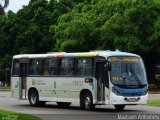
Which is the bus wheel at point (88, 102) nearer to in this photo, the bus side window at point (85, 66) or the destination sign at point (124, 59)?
the bus side window at point (85, 66)

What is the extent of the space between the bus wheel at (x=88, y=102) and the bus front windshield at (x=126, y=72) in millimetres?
1598

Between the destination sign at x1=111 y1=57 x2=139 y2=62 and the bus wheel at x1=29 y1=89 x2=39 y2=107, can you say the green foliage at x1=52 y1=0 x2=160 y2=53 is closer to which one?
the bus wheel at x1=29 y1=89 x2=39 y2=107

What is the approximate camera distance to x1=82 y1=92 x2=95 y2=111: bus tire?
26.0 m

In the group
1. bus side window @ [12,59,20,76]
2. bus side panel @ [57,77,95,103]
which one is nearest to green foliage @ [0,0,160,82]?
bus side window @ [12,59,20,76]

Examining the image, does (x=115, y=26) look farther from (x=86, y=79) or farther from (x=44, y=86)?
(x=86, y=79)

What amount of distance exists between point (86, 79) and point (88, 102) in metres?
1.12

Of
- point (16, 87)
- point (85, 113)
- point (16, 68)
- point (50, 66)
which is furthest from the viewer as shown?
point (16, 68)

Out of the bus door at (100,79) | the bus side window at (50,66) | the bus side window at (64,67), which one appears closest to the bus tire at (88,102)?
the bus door at (100,79)

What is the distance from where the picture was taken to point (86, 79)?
86.9 ft

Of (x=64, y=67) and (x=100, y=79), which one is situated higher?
(x=64, y=67)

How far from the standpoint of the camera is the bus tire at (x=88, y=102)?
85.4 ft

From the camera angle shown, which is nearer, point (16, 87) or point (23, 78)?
point (23, 78)

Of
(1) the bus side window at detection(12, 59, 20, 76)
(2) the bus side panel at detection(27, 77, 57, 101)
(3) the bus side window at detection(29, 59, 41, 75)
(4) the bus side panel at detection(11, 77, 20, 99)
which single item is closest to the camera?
(2) the bus side panel at detection(27, 77, 57, 101)

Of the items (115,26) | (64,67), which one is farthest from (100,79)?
(115,26)
